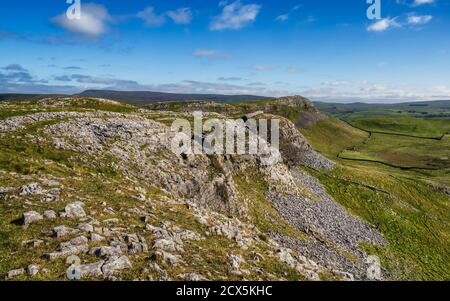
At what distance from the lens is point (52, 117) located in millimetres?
42688

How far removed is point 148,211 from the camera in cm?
2473

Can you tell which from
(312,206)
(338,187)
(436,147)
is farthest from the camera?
(436,147)

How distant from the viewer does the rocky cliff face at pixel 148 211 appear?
17.9 metres

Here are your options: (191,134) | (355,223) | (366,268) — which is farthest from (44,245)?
(355,223)

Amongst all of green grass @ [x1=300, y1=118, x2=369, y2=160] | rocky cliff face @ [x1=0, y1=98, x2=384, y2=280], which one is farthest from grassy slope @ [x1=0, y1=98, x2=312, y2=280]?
green grass @ [x1=300, y1=118, x2=369, y2=160]

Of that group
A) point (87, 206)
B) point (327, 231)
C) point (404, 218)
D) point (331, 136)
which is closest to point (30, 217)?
point (87, 206)

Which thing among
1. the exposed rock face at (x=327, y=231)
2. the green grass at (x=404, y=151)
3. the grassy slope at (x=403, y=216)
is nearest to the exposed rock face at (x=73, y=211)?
the exposed rock face at (x=327, y=231)

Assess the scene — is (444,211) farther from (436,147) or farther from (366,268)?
(436,147)

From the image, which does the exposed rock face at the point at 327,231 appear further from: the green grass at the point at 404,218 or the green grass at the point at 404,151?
the green grass at the point at 404,151

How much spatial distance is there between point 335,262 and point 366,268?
20.4ft

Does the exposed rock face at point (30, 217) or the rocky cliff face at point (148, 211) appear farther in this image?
the exposed rock face at point (30, 217)

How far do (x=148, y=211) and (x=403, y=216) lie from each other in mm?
56787

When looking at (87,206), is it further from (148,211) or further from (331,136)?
(331,136)

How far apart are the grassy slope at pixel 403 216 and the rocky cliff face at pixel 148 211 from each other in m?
4.94
